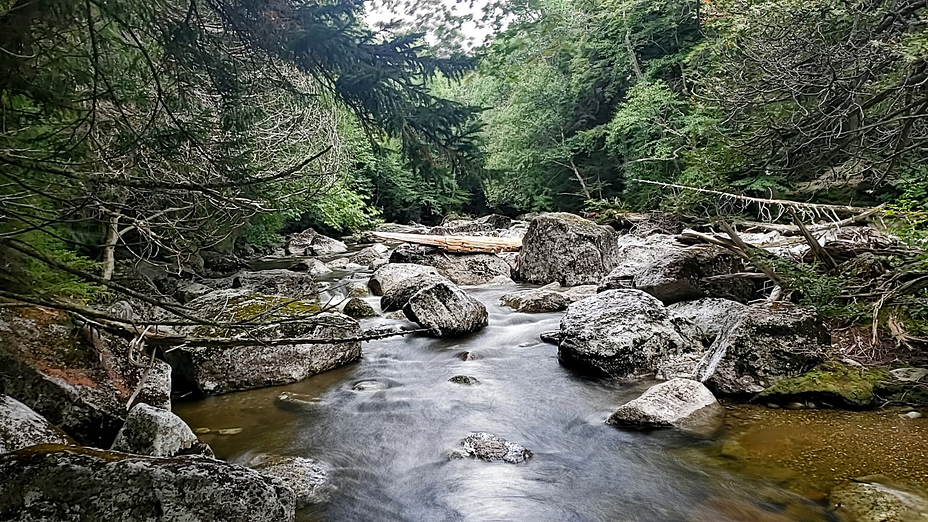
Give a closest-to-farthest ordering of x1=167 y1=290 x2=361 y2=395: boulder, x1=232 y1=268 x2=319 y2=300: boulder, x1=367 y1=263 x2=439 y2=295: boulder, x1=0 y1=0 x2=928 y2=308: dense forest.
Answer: x1=0 y1=0 x2=928 y2=308: dense forest → x1=167 y1=290 x2=361 y2=395: boulder → x1=232 y1=268 x2=319 y2=300: boulder → x1=367 y1=263 x2=439 y2=295: boulder

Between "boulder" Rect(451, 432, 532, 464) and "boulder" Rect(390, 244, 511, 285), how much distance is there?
725 cm

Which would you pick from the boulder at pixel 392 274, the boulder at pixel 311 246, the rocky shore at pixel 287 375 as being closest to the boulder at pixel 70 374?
the rocky shore at pixel 287 375

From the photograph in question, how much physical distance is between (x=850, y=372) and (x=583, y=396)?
2.17 m

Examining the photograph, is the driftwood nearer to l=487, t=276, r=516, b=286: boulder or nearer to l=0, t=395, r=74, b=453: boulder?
l=487, t=276, r=516, b=286: boulder

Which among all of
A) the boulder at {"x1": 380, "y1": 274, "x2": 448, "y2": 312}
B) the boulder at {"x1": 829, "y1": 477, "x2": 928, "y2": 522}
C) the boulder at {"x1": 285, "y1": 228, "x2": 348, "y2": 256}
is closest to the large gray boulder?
the boulder at {"x1": 829, "y1": 477, "x2": 928, "y2": 522}

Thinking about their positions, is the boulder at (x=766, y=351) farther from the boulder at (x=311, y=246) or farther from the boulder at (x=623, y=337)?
the boulder at (x=311, y=246)

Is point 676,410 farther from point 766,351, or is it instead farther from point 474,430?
point 474,430

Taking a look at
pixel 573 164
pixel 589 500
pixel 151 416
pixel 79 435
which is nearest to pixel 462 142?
pixel 589 500

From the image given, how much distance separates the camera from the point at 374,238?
21812mm

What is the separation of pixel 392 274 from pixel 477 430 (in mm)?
5709

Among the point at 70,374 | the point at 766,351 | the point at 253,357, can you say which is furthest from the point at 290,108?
the point at 766,351

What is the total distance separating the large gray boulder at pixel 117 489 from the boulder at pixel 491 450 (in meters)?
1.84

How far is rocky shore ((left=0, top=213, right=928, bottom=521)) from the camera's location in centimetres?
241

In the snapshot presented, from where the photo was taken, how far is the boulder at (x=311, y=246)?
61.0 feet
